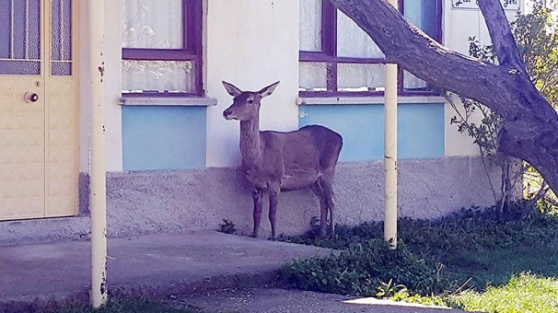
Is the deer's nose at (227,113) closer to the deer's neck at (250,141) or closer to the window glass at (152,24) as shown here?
the deer's neck at (250,141)

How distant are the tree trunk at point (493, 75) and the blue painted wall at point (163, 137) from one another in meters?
4.51

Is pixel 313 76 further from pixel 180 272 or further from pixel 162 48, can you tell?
pixel 180 272

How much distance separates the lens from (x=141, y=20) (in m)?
11.1

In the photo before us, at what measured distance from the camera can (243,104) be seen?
1095cm

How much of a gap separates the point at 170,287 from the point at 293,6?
475cm

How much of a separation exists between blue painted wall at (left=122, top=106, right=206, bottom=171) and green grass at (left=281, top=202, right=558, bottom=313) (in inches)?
59.6

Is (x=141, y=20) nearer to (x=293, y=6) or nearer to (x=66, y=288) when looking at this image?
(x=293, y=6)

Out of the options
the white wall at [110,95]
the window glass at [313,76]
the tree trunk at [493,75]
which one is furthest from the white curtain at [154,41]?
the tree trunk at [493,75]

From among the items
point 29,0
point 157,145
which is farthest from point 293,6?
point 29,0

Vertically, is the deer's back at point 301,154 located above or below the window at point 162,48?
below

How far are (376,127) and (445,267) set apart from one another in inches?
108

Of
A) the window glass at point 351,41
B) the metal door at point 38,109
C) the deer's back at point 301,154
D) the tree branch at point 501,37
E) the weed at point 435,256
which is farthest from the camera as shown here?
the window glass at point 351,41

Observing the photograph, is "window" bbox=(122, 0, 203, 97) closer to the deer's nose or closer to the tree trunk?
the deer's nose

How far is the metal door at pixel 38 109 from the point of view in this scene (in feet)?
33.1
